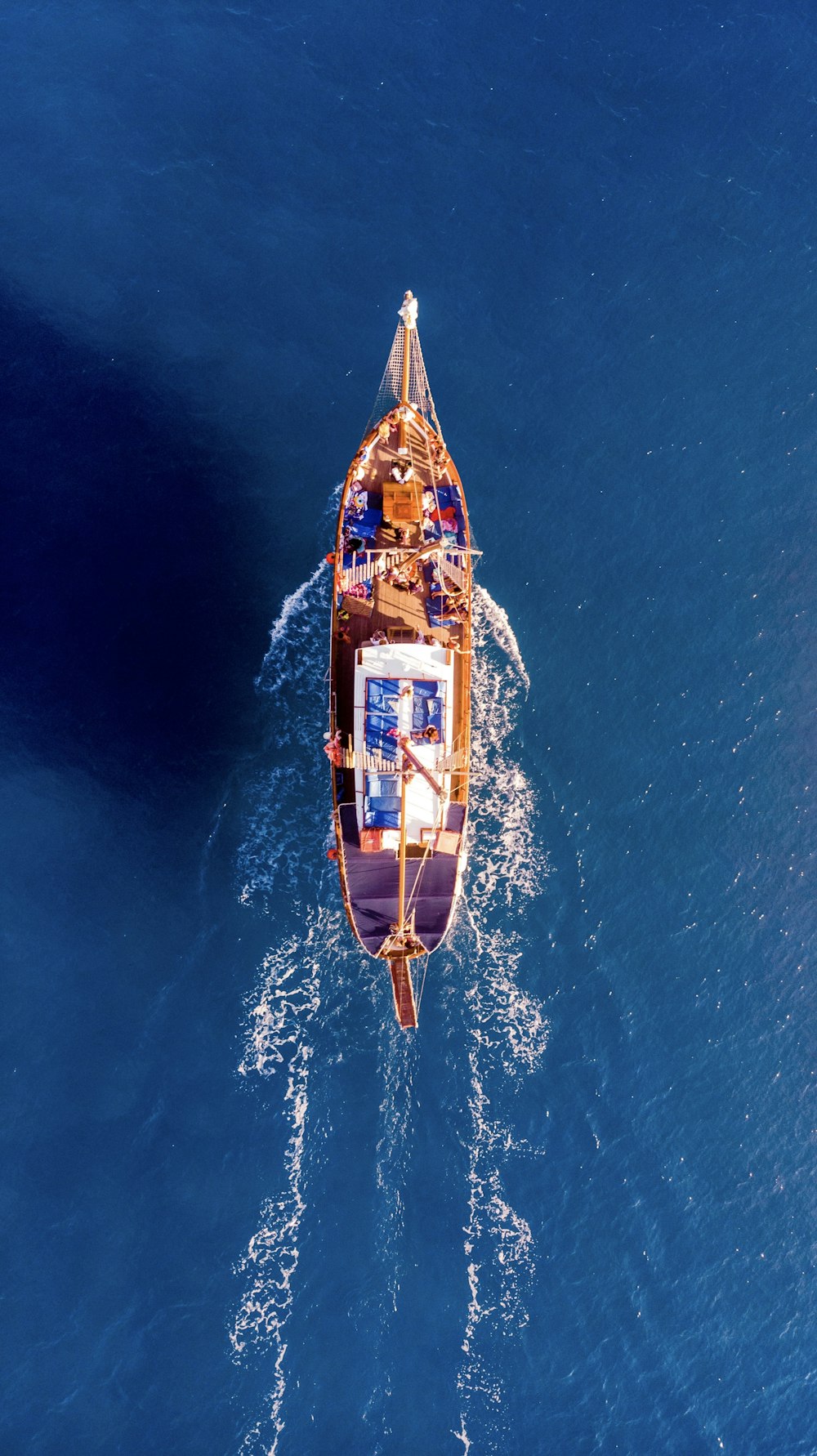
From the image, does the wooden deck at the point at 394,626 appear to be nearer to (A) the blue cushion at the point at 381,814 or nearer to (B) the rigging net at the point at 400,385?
(A) the blue cushion at the point at 381,814

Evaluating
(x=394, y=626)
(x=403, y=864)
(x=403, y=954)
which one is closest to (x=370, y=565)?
(x=394, y=626)

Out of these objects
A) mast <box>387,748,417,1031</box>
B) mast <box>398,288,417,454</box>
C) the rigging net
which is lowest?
mast <box>387,748,417,1031</box>

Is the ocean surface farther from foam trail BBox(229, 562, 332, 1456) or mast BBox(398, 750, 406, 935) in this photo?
mast BBox(398, 750, 406, 935)

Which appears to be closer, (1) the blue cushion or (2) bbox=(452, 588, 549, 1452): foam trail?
(1) the blue cushion

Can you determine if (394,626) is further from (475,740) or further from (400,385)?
(400,385)

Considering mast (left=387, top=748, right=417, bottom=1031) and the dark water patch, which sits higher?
the dark water patch

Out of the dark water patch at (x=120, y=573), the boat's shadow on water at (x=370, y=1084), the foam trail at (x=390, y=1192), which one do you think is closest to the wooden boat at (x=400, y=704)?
the foam trail at (x=390, y=1192)

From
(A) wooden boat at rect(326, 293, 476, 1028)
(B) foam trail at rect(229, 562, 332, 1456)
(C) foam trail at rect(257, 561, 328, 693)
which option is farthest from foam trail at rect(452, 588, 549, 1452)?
(C) foam trail at rect(257, 561, 328, 693)
